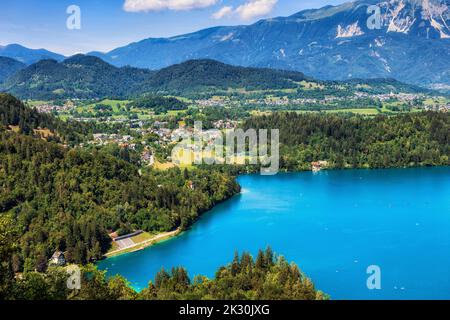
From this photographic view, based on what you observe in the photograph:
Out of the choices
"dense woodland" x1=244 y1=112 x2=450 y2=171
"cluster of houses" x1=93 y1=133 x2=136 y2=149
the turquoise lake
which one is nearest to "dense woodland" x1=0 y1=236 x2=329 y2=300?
the turquoise lake

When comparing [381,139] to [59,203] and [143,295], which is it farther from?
[143,295]

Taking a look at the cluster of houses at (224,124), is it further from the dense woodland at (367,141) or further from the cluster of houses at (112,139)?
the cluster of houses at (112,139)

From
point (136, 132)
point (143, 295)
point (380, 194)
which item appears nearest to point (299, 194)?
point (380, 194)

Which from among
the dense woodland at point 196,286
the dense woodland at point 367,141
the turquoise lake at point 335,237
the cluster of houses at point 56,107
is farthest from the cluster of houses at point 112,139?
the dense woodland at point 196,286

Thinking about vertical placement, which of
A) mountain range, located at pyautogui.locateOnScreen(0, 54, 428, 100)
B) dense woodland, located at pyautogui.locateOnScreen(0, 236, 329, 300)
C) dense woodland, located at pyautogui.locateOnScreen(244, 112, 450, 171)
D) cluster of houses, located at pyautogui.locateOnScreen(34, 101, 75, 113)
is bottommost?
dense woodland, located at pyautogui.locateOnScreen(0, 236, 329, 300)

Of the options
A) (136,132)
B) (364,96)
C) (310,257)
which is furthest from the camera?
(364,96)

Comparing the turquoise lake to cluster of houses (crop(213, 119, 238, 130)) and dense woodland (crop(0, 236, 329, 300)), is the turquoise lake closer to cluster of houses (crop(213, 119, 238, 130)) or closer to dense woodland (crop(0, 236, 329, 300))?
dense woodland (crop(0, 236, 329, 300))
